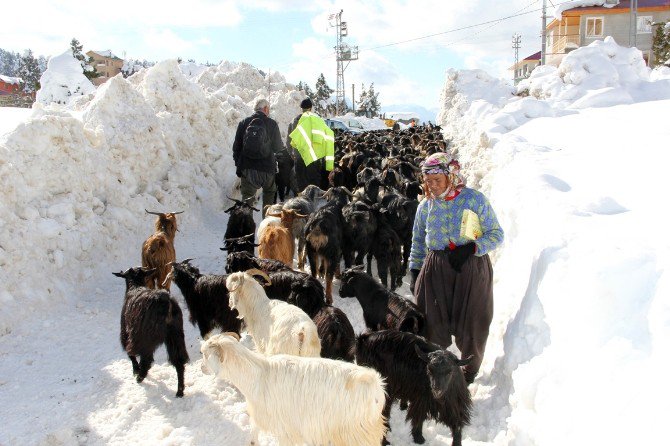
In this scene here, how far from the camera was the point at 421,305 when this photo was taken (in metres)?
4.21

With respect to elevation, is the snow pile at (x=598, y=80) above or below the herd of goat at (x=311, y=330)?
above

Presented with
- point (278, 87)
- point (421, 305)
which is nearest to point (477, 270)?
point (421, 305)

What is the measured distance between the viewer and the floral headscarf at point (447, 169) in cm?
378

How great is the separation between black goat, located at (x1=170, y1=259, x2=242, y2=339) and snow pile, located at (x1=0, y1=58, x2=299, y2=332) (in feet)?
6.31

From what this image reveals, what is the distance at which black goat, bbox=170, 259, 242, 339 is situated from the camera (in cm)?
504

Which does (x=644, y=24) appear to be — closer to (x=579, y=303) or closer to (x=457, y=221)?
(x=457, y=221)

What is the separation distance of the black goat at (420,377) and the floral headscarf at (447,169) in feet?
3.82

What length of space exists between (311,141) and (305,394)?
23.0ft

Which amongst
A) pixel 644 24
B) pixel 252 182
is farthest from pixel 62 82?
pixel 644 24

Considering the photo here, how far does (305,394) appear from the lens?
9.73 ft

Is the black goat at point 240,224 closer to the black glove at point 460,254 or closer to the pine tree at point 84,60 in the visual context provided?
the black glove at point 460,254

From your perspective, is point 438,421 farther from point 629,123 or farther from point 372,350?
point 629,123

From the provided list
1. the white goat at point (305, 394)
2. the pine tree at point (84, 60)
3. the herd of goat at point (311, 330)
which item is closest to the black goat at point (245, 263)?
the herd of goat at point (311, 330)

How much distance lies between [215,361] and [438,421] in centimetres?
157
